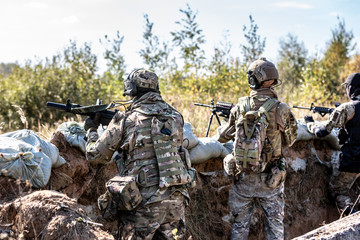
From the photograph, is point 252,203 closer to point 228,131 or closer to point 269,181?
point 269,181

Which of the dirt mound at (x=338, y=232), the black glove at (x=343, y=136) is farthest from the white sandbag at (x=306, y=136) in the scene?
the dirt mound at (x=338, y=232)

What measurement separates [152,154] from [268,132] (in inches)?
53.7

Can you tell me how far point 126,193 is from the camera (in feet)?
10.2

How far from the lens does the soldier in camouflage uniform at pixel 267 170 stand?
4047 mm

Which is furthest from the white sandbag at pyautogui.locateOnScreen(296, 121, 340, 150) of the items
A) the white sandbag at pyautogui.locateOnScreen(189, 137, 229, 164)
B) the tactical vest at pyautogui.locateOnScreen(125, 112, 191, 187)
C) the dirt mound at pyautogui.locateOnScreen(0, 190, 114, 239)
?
the dirt mound at pyautogui.locateOnScreen(0, 190, 114, 239)

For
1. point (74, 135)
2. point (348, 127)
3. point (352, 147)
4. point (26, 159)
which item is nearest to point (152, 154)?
point (26, 159)

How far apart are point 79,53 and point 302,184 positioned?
6.49 metres

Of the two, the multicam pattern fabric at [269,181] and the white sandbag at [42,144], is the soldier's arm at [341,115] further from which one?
the white sandbag at [42,144]

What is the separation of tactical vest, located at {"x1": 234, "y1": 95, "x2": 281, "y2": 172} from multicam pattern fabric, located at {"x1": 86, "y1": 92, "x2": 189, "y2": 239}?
108 cm

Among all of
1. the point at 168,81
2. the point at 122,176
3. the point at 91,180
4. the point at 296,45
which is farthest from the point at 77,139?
the point at 296,45

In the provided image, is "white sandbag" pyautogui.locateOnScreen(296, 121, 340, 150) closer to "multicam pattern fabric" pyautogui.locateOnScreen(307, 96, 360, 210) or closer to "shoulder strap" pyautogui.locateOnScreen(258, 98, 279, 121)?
"multicam pattern fabric" pyautogui.locateOnScreen(307, 96, 360, 210)

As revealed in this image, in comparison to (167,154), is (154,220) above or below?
below

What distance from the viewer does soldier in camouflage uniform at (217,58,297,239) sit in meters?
4.05

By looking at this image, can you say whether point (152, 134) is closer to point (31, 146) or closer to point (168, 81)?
point (31, 146)
